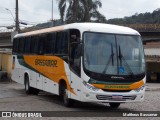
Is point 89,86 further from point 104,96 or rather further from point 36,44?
point 36,44

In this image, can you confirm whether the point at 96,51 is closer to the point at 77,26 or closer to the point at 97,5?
the point at 77,26

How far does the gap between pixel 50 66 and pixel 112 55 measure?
412cm

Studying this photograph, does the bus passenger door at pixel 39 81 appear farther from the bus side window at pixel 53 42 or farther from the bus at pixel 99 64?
the bus at pixel 99 64

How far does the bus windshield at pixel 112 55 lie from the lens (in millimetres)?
15211

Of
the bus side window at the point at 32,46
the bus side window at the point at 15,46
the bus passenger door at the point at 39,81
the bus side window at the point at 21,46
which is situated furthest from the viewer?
the bus side window at the point at 15,46

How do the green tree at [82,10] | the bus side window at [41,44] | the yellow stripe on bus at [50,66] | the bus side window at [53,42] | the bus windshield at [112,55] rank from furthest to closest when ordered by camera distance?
the green tree at [82,10]
the bus side window at [41,44]
the bus side window at [53,42]
the yellow stripe on bus at [50,66]
the bus windshield at [112,55]

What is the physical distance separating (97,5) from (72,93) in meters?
59.0

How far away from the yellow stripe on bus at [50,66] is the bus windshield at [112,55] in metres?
1.51

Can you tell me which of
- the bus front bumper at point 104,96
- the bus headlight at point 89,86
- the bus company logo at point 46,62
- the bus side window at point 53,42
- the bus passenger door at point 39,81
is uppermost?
the bus side window at point 53,42

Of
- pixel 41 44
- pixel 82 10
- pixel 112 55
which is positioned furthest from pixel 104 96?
pixel 82 10

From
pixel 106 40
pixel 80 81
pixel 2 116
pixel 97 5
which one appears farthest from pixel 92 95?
pixel 97 5

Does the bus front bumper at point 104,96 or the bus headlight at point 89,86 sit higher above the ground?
the bus headlight at point 89,86

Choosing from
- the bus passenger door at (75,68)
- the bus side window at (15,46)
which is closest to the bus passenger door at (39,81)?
the bus passenger door at (75,68)

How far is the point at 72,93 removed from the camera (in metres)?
16.0
